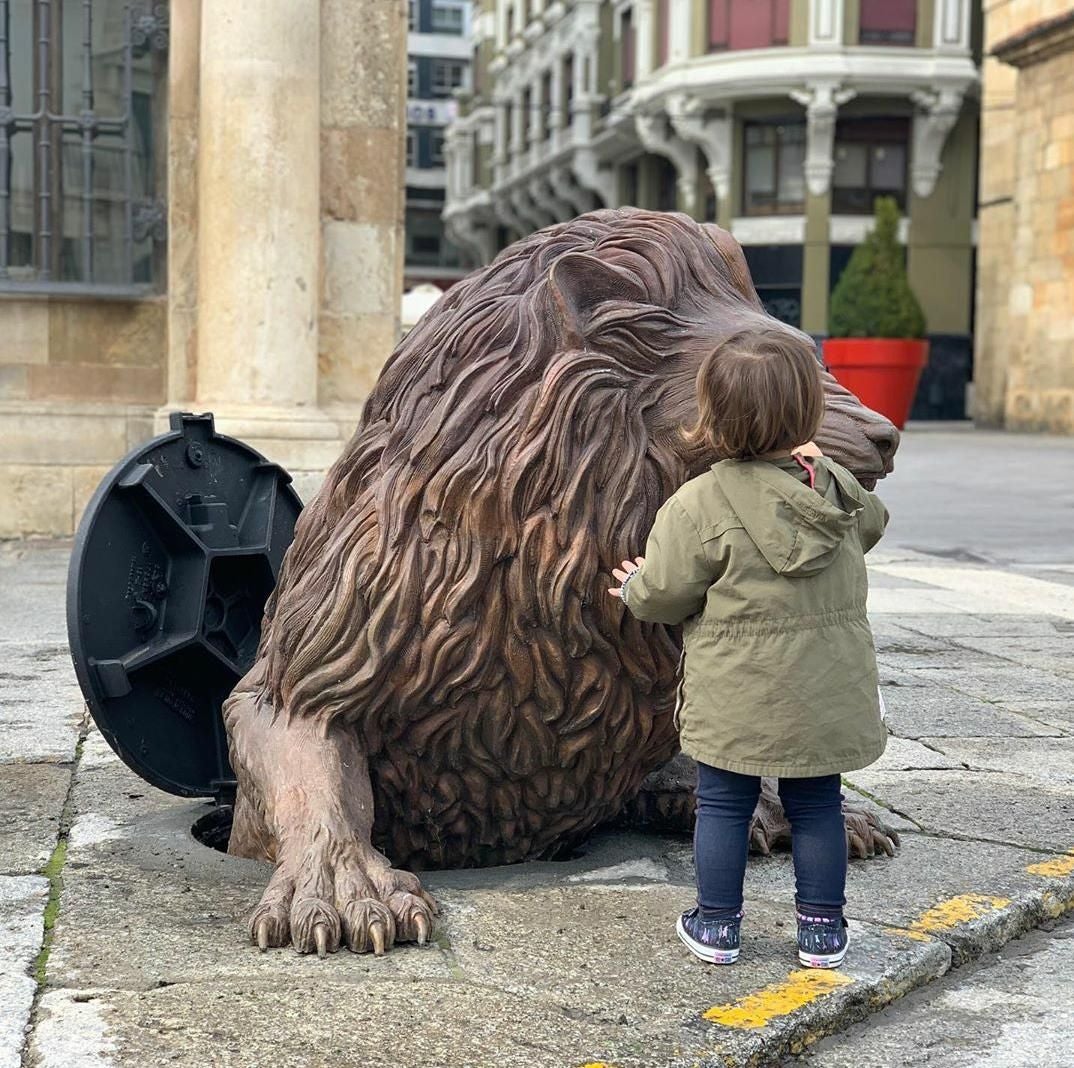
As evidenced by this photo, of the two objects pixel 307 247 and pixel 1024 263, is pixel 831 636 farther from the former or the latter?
pixel 1024 263

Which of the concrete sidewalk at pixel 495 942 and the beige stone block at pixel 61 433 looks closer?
the concrete sidewalk at pixel 495 942

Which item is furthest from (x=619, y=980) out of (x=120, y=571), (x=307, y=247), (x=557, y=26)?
(x=557, y=26)

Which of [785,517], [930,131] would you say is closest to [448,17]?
[930,131]

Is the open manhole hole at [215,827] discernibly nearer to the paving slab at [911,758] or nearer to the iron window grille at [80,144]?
the paving slab at [911,758]

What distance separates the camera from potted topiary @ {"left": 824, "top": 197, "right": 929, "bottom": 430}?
78.2 feet

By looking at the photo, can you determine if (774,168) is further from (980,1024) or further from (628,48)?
(980,1024)

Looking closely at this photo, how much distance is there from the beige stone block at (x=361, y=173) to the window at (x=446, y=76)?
5828 cm

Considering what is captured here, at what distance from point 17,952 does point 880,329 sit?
79.1ft

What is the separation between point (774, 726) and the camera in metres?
2.74

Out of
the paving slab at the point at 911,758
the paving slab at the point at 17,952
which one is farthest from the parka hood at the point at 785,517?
the paving slab at the point at 911,758

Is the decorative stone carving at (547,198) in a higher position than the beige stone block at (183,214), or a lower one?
higher

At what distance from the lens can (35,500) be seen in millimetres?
9984

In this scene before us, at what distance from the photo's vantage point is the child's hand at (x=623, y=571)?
281 centimetres

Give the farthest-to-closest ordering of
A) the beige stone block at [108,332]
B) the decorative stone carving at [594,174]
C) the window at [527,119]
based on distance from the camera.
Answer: the window at [527,119], the decorative stone carving at [594,174], the beige stone block at [108,332]
